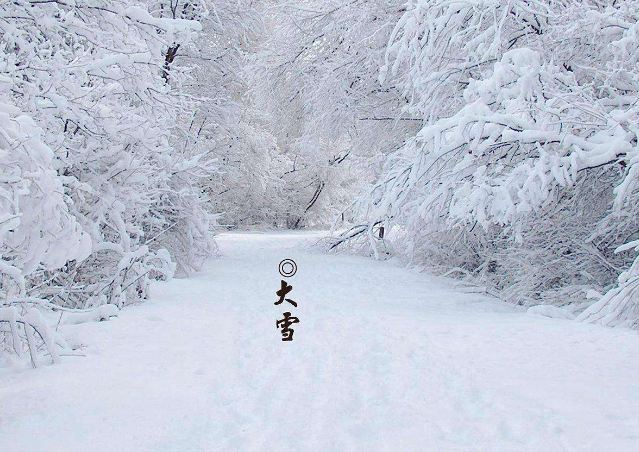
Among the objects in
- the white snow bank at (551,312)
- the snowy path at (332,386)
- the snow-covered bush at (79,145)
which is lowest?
the snowy path at (332,386)

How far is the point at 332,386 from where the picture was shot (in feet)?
16.5

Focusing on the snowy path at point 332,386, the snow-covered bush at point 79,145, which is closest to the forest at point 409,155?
the snow-covered bush at point 79,145

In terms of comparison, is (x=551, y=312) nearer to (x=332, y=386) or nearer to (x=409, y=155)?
(x=409, y=155)

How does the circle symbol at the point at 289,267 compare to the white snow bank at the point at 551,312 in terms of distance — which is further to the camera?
the circle symbol at the point at 289,267

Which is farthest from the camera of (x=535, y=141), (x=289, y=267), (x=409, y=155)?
(x=289, y=267)

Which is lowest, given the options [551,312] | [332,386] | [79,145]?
[332,386]

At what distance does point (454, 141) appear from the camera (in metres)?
7.50

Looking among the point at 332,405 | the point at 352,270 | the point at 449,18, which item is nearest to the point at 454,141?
the point at 449,18

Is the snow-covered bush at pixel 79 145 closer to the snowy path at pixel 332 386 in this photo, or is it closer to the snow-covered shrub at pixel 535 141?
the snowy path at pixel 332 386

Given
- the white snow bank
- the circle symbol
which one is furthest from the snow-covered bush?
the white snow bank

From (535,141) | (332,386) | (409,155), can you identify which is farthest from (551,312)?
(332,386)

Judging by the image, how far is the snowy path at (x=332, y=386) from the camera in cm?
391

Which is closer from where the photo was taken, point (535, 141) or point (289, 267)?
point (535, 141)

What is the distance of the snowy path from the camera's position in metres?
3.91
